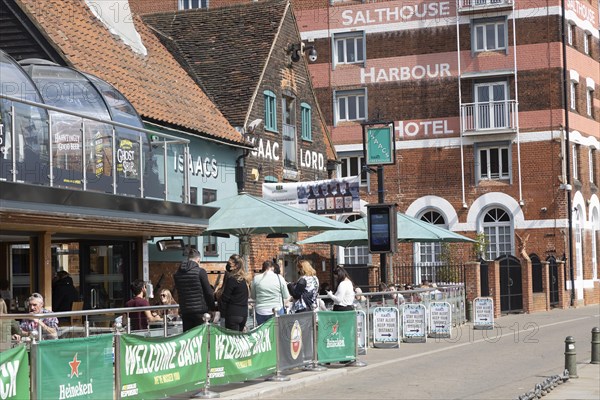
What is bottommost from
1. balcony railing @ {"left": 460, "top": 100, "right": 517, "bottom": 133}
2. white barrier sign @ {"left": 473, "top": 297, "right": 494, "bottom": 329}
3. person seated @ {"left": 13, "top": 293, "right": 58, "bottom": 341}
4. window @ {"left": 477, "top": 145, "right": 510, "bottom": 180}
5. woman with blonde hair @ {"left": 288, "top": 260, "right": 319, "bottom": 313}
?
white barrier sign @ {"left": 473, "top": 297, "right": 494, "bottom": 329}

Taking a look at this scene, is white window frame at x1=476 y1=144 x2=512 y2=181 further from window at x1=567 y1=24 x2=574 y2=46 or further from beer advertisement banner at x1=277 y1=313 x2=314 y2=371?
beer advertisement banner at x1=277 y1=313 x2=314 y2=371

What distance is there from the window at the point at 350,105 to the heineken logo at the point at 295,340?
32.8 m

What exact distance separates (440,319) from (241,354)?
1114cm

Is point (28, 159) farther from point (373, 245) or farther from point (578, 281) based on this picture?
point (578, 281)

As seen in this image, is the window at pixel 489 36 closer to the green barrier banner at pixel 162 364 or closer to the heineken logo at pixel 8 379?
the green barrier banner at pixel 162 364

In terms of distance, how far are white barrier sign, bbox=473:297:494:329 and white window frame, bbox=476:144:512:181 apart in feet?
64.9

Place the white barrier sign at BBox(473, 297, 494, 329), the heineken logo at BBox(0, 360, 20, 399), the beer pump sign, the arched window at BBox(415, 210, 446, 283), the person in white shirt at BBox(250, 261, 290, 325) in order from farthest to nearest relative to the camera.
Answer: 1. the arched window at BBox(415, 210, 446, 283)
2. the beer pump sign
3. the white barrier sign at BBox(473, 297, 494, 329)
4. the person in white shirt at BBox(250, 261, 290, 325)
5. the heineken logo at BBox(0, 360, 20, 399)

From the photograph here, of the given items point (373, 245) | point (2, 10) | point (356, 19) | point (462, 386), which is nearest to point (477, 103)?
point (356, 19)

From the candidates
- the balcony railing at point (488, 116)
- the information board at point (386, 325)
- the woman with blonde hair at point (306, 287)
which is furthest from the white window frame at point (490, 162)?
the woman with blonde hair at point (306, 287)

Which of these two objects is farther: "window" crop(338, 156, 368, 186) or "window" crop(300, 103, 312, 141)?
"window" crop(338, 156, 368, 186)

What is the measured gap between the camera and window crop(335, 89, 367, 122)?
164 ft

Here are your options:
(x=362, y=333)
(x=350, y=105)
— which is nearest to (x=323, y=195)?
(x=362, y=333)

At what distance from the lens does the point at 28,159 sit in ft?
56.5

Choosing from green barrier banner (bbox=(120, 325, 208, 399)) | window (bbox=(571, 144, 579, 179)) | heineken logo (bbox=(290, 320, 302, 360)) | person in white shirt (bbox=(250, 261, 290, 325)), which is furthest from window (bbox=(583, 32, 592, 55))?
green barrier banner (bbox=(120, 325, 208, 399))
